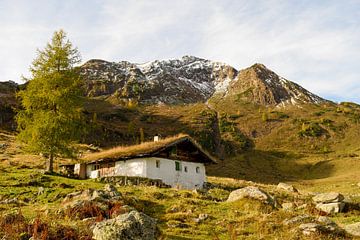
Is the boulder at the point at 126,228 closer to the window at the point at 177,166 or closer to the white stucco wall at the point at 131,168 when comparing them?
the white stucco wall at the point at 131,168

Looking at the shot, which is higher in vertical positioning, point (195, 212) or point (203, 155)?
point (203, 155)

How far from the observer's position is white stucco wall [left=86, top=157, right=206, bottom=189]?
40.8m

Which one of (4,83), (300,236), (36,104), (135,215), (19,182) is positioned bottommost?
(300,236)

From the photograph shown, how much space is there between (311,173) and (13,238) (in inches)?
4263

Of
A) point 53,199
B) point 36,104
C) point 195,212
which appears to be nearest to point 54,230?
point 195,212

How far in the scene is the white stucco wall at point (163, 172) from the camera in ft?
134

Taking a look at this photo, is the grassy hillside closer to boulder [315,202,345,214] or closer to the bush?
boulder [315,202,345,214]

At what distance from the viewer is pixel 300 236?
53.7ft

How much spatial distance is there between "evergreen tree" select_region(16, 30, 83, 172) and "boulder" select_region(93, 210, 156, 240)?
88.7 ft

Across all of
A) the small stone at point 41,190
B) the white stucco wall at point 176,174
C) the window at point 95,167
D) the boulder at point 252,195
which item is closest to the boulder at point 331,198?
the boulder at point 252,195

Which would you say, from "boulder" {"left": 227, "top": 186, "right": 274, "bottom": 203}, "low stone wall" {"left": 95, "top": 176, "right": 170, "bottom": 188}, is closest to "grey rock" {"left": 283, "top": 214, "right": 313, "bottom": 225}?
"boulder" {"left": 227, "top": 186, "right": 274, "bottom": 203}

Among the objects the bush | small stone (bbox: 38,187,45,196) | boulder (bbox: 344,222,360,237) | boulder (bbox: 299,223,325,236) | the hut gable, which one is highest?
the bush

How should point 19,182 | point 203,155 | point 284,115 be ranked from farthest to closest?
point 284,115
point 203,155
point 19,182

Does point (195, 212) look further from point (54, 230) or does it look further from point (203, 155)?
point (203, 155)
